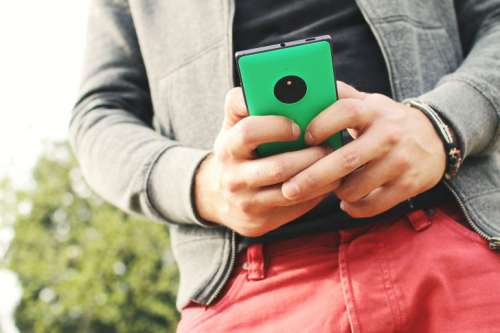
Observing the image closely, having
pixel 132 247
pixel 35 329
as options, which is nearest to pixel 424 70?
pixel 132 247

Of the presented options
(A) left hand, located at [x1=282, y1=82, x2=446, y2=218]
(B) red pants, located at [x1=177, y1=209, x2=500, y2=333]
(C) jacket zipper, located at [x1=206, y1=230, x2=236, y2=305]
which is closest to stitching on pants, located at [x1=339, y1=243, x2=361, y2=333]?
(B) red pants, located at [x1=177, y1=209, x2=500, y2=333]

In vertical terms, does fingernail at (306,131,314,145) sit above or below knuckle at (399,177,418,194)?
above

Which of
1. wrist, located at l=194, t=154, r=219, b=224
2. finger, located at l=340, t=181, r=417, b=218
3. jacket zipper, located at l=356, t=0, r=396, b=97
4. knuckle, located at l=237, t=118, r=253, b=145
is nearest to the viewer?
knuckle, located at l=237, t=118, r=253, b=145

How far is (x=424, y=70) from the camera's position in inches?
51.3

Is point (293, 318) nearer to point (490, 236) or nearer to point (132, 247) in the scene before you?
point (490, 236)

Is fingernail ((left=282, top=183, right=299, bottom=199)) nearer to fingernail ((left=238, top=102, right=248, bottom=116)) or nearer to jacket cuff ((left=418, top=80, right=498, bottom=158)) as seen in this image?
fingernail ((left=238, top=102, right=248, bottom=116))

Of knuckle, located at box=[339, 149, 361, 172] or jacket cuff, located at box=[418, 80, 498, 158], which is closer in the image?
knuckle, located at box=[339, 149, 361, 172]

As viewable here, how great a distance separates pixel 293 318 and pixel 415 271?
0.27 meters

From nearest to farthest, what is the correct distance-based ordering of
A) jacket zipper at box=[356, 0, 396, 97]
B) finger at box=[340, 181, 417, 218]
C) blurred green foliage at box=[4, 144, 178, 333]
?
finger at box=[340, 181, 417, 218] → jacket zipper at box=[356, 0, 396, 97] → blurred green foliage at box=[4, 144, 178, 333]

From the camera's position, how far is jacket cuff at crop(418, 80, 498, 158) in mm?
1083

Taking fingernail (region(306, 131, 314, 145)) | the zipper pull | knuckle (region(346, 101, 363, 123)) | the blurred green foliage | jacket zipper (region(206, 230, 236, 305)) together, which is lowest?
the blurred green foliage

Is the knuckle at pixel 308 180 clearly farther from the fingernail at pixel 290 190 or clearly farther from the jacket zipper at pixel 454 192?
the jacket zipper at pixel 454 192

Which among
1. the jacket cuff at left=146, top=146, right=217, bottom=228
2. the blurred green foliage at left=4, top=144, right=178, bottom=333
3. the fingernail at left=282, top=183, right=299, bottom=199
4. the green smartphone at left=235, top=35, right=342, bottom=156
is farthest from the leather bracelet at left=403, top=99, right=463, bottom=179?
the blurred green foliage at left=4, top=144, right=178, bottom=333

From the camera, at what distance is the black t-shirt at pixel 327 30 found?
1.27m
